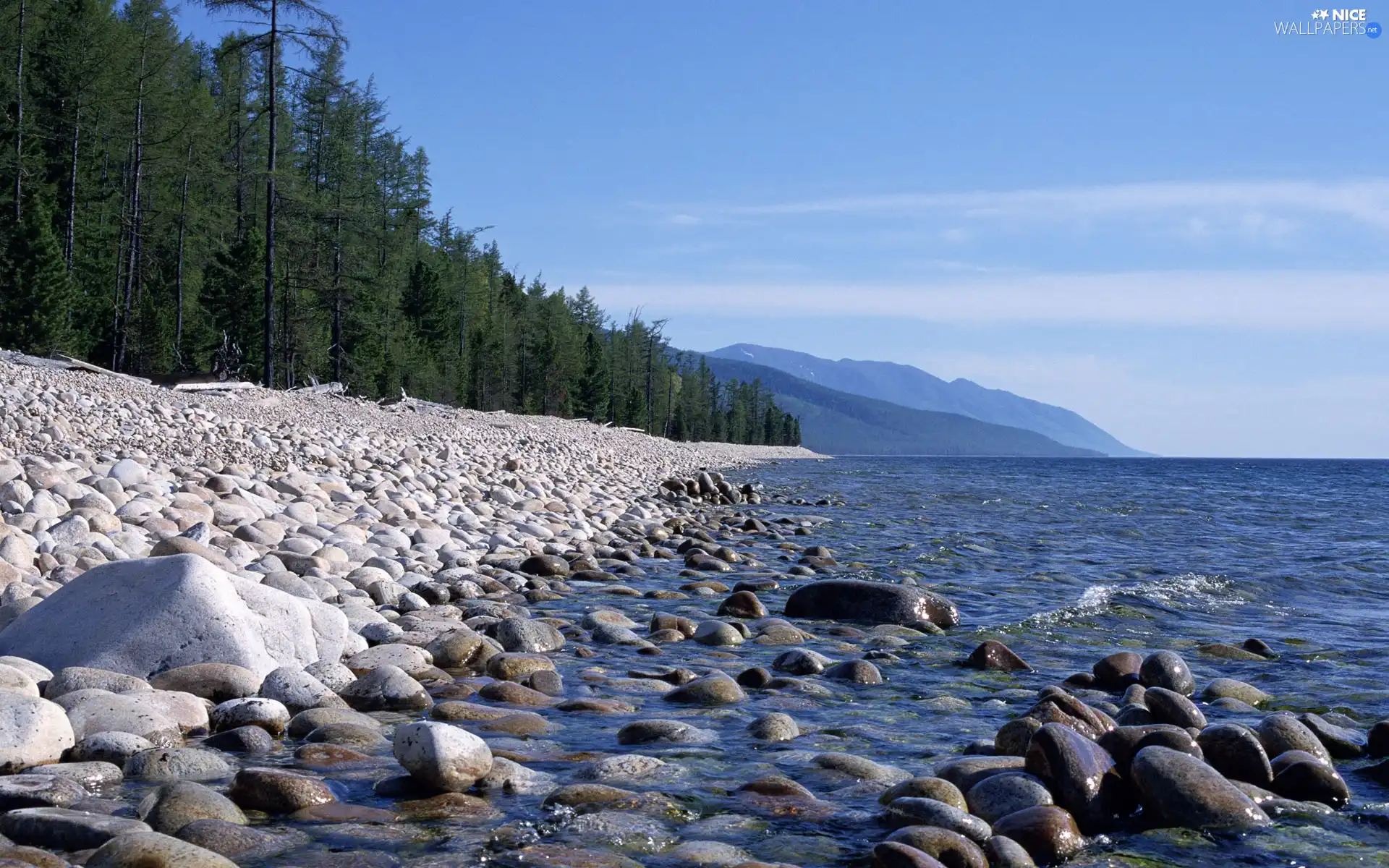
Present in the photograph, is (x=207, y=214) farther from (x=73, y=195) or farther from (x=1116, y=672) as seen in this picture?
(x=1116, y=672)

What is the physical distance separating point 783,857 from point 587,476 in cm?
1681

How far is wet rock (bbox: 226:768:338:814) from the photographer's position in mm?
3543

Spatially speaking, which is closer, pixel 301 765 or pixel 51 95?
pixel 301 765

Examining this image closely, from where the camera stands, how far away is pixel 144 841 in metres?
2.95

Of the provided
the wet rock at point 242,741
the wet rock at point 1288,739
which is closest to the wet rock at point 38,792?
the wet rock at point 242,741

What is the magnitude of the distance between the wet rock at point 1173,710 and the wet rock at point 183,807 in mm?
3944

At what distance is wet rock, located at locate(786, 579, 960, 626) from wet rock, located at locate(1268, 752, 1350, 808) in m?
3.92

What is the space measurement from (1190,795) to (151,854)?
11.5 ft

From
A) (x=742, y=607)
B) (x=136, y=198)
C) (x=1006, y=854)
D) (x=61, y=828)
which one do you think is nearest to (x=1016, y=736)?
(x=1006, y=854)

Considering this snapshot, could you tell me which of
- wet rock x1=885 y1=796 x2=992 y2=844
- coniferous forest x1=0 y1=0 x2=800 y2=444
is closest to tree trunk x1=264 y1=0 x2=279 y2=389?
coniferous forest x1=0 y1=0 x2=800 y2=444

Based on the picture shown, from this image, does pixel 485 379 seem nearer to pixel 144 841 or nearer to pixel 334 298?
pixel 334 298

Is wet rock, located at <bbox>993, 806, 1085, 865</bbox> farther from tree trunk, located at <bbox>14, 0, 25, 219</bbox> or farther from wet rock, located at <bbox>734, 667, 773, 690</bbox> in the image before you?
tree trunk, located at <bbox>14, 0, 25, 219</bbox>

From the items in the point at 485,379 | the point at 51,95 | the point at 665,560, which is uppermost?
the point at 51,95

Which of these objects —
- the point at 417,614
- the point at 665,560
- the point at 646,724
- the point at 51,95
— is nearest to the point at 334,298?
the point at 51,95
